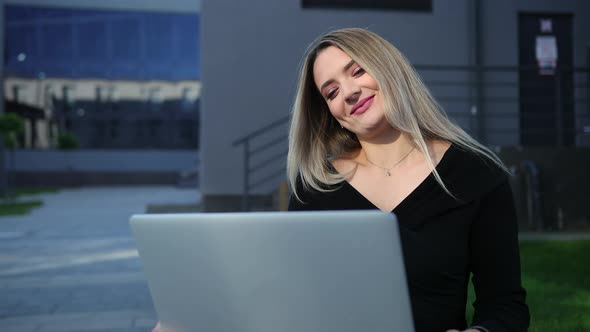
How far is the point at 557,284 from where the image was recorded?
3.75 meters

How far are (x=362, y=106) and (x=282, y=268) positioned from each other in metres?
0.63

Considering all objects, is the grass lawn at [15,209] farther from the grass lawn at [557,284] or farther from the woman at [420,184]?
the woman at [420,184]

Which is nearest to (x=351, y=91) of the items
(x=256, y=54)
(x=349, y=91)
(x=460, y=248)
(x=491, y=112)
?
(x=349, y=91)

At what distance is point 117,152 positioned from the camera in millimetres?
24609

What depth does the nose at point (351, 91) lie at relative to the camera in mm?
1323

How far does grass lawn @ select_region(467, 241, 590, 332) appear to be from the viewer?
289 cm

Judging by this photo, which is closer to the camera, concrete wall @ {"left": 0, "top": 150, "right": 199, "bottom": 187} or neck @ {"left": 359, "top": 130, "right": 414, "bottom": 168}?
neck @ {"left": 359, "top": 130, "right": 414, "bottom": 168}

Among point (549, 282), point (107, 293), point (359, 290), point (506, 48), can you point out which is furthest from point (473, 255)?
point (506, 48)

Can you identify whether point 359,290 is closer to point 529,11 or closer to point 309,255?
point 309,255

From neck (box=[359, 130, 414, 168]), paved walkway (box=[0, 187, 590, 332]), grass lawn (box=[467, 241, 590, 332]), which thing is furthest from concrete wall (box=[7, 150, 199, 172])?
neck (box=[359, 130, 414, 168])

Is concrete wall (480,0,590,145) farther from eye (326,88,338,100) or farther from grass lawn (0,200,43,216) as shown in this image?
grass lawn (0,200,43,216)

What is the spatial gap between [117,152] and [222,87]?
1839 centimetres

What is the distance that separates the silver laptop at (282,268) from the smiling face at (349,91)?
2.01ft

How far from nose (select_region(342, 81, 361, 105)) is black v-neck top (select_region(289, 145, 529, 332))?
26 cm
